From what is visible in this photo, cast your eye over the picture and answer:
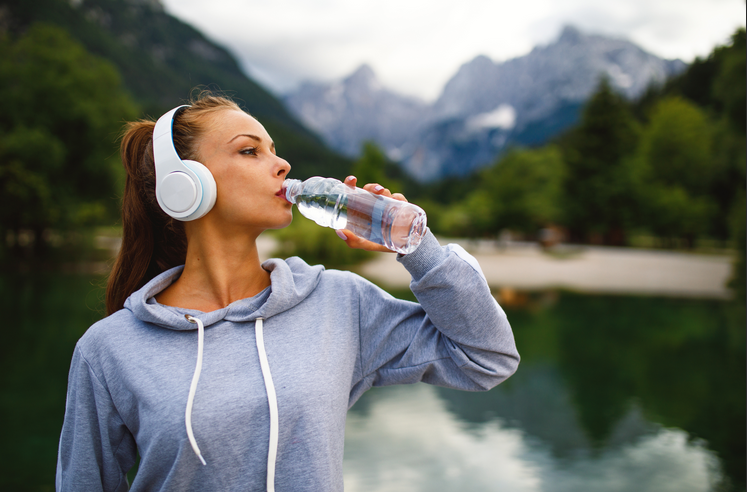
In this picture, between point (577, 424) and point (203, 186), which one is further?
point (577, 424)

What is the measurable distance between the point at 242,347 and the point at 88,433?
0.31 metres

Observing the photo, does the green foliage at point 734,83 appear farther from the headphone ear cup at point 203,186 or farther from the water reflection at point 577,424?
the headphone ear cup at point 203,186

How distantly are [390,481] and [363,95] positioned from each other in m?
58.9

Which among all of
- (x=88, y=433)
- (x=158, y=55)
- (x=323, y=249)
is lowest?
(x=88, y=433)

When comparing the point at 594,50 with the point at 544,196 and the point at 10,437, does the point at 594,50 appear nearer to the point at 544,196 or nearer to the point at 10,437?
the point at 544,196

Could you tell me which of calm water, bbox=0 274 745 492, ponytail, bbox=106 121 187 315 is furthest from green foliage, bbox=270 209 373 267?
ponytail, bbox=106 121 187 315

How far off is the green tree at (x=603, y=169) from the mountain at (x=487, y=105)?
1875mm

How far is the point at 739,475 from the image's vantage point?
3.79m

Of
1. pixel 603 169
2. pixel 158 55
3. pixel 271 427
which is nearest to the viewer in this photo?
pixel 271 427

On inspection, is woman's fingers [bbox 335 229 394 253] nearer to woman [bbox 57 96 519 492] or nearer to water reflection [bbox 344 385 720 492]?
woman [bbox 57 96 519 492]

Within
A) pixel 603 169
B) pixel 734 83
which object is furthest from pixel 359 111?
pixel 734 83

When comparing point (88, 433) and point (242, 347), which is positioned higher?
point (242, 347)

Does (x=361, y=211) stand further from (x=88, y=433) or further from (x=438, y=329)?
(x=88, y=433)

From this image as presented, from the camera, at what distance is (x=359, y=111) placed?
57.0 meters
